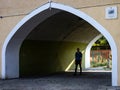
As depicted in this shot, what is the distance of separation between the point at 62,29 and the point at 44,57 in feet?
6.92

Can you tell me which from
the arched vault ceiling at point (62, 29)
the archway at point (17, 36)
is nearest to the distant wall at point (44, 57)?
the arched vault ceiling at point (62, 29)

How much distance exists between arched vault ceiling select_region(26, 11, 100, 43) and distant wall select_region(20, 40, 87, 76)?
0.44m

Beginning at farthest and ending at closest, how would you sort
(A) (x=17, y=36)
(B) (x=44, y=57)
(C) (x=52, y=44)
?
(C) (x=52, y=44) → (B) (x=44, y=57) → (A) (x=17, y=36)

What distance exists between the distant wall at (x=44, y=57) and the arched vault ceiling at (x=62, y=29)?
1.45 feet

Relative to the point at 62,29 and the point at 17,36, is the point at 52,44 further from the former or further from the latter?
the point at 17,36

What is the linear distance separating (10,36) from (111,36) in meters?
5.59

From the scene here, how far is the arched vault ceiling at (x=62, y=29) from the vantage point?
20172mm

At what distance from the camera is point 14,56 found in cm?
1833

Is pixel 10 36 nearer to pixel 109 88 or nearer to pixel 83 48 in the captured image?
pixel 109 88

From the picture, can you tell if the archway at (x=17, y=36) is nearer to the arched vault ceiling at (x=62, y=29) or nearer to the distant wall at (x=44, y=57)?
the distant wall at (x=44, y=57)

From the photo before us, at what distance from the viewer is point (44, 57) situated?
22594mm

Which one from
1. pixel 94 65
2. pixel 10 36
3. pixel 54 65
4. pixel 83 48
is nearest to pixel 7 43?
pixel 10 36

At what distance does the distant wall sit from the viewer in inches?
814

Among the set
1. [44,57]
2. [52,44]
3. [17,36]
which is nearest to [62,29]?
[52,44]
